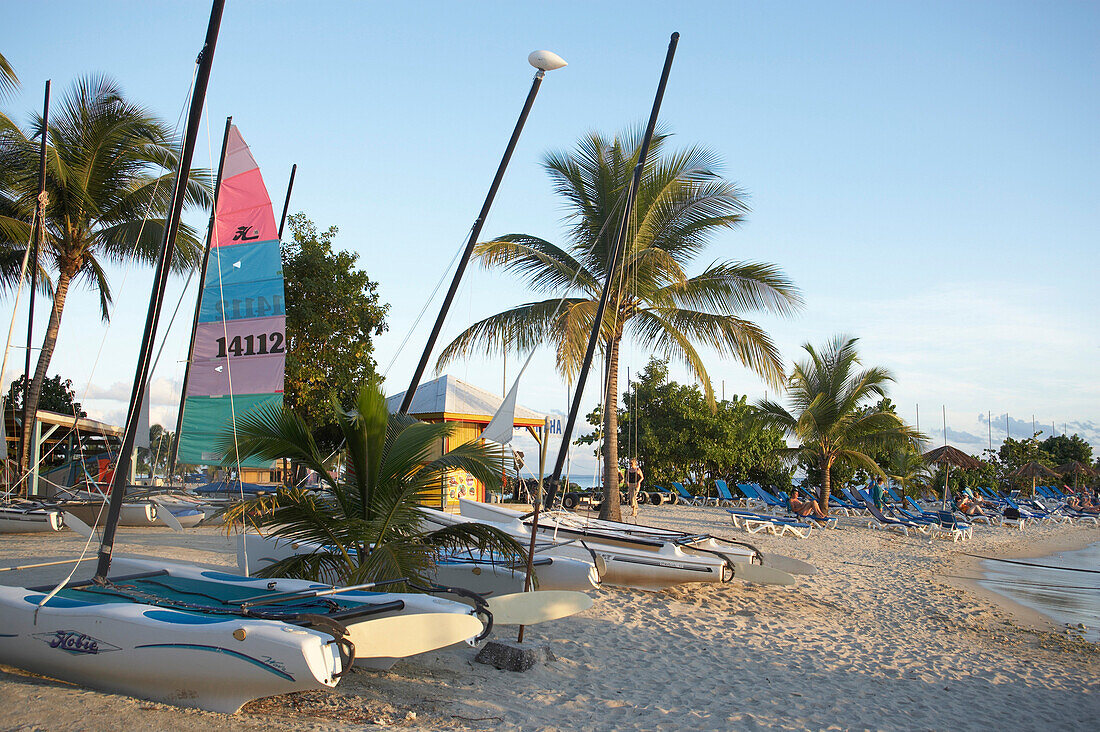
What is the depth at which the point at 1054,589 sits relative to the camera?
1311 centimetres

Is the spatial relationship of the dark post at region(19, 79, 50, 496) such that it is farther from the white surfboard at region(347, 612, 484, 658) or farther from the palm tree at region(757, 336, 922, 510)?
the palm tree at region(757, 336, 922, 510)

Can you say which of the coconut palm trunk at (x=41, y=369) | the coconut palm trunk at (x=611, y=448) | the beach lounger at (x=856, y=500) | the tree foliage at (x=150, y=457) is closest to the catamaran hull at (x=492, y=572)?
the tree foliage at (x=150, y=457)

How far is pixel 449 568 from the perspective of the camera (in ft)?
24.8

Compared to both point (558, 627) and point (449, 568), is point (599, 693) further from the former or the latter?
point (449, 568)

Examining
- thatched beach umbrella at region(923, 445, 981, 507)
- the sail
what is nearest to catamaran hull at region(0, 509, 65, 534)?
the sail

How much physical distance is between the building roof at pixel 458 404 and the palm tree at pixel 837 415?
8558 millimetres

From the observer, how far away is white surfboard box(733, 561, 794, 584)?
9.57 metres

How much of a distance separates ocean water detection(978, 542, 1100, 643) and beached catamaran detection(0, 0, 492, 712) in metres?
8.97

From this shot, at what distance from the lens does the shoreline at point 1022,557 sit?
32.7 feet

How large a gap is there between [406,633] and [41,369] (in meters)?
13.4

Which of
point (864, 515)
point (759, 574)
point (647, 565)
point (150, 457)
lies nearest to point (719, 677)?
point (647, 565)

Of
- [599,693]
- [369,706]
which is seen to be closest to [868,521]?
[599,693]

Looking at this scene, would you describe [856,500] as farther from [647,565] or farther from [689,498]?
[647,565]

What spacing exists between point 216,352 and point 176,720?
659 cm
